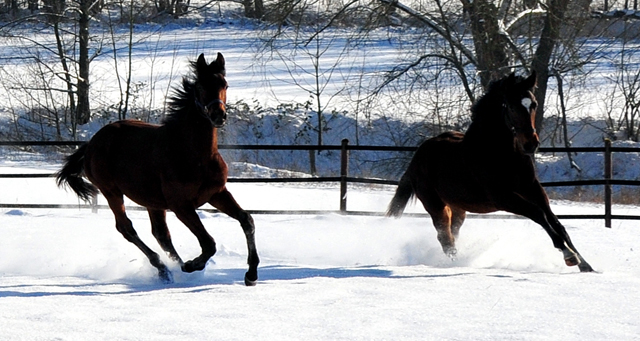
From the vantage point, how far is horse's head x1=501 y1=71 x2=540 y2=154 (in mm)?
6238

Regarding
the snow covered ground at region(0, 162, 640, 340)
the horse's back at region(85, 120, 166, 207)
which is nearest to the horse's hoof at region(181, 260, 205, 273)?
the snow covered ground at region(0, 162, 640, 340)

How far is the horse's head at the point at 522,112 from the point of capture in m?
6.24

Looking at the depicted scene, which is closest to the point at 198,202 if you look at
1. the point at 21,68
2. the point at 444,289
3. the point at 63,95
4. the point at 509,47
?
the point at 444,289

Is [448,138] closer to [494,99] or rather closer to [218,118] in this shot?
[494,99]

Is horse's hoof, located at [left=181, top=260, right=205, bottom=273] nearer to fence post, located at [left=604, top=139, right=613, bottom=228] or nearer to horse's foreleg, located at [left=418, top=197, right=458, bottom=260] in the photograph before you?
horse's foreleg, located at [left=418, top=197, right=458, bottom=260]

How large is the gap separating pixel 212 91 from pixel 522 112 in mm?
2305

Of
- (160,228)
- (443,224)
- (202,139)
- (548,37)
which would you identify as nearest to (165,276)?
(160,228)

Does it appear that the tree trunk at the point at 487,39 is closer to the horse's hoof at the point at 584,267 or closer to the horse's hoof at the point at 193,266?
the horse's hoof at the point at 584,267

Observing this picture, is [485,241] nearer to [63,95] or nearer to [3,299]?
[3,299]

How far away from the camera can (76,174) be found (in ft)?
25.4

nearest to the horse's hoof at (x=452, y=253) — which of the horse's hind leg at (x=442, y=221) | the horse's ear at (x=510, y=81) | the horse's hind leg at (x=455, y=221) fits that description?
the horse's hind leg at (x=442, y=221)

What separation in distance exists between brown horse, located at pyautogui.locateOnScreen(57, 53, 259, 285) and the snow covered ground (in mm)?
353

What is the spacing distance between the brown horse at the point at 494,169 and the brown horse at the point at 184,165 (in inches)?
74.8

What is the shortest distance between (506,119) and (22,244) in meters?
5.07
